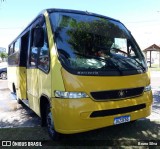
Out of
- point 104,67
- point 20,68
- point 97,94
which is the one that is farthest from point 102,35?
point 20,68

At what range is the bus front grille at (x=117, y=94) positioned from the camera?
4836 mm

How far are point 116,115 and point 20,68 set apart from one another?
448cm

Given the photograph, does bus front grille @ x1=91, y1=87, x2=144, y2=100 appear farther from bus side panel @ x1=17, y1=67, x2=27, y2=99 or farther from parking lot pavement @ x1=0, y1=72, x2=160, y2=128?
bus side panel @ x1=17, y1=67, x2=27, y2=99

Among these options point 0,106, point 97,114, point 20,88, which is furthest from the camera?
point 0,106

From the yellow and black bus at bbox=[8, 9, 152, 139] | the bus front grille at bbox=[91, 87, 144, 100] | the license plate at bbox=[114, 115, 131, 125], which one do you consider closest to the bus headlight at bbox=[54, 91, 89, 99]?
the yellow and black bus at bbox=[8, 9, 152, 139]

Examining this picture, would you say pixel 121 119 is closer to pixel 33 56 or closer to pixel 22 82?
pixel 33 56

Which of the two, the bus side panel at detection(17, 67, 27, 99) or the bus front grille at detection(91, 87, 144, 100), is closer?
the bus front grille at detection(91, 87, 144, 100)

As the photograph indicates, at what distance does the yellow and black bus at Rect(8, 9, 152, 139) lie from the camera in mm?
4699

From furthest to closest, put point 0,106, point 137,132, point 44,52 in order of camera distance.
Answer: point 0,106
point 137,132
point 44,52

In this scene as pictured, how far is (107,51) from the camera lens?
5555 mm

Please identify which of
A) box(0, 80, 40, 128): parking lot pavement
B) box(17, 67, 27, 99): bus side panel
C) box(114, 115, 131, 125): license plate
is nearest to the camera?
box(114, 115, 131, 125): license plate

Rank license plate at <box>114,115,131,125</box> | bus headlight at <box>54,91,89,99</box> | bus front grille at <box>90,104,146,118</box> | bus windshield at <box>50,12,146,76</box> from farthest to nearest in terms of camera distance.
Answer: license plate at <box>114,115,131,125</box>
bus windshield at <box>50,12,146,76</box>
bus front grille at <box>90,104,146,118</box>
bus headlight at <box>54,91,89,99</box>

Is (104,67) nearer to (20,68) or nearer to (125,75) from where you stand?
(125,75)

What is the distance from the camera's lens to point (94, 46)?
17.8 ft
